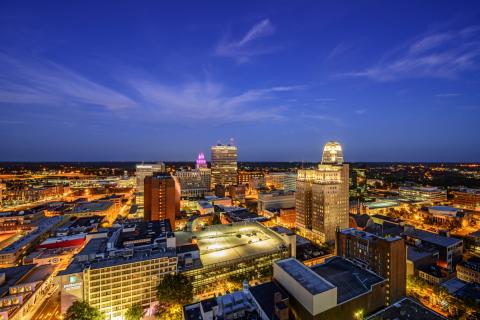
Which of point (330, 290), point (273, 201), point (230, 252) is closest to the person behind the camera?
point (330, 290)

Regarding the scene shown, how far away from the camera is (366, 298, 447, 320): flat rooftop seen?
129 ft

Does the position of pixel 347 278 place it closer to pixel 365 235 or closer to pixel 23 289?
pixel 365 235

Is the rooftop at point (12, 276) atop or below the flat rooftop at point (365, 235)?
below

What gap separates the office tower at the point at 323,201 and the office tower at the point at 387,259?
2790cm

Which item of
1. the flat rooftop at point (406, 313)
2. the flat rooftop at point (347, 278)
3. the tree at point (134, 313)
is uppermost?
the flat rooftop at point (347, 278)

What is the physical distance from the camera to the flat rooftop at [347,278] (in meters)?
45.4

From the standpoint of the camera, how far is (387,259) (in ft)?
173

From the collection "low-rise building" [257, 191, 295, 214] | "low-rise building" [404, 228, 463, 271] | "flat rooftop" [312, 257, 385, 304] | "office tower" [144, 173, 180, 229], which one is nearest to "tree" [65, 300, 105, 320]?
"flat rooftop" [312, 257, 385, 304]

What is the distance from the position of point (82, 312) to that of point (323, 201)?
77946mm

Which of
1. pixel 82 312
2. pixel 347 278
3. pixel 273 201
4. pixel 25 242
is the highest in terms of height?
pixel 273 201

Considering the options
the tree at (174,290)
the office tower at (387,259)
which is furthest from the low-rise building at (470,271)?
the tree at (174,290)

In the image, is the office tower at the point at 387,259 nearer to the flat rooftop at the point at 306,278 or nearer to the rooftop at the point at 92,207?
the flat rooftop at the point at 306,278

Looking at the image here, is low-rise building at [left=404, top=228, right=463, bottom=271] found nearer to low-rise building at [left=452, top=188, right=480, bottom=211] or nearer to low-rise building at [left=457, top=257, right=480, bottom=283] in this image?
low-rise building at [left=457, top=257, right=480, bottom=283]

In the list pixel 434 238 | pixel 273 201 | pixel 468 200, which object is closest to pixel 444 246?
pixel 434 238
